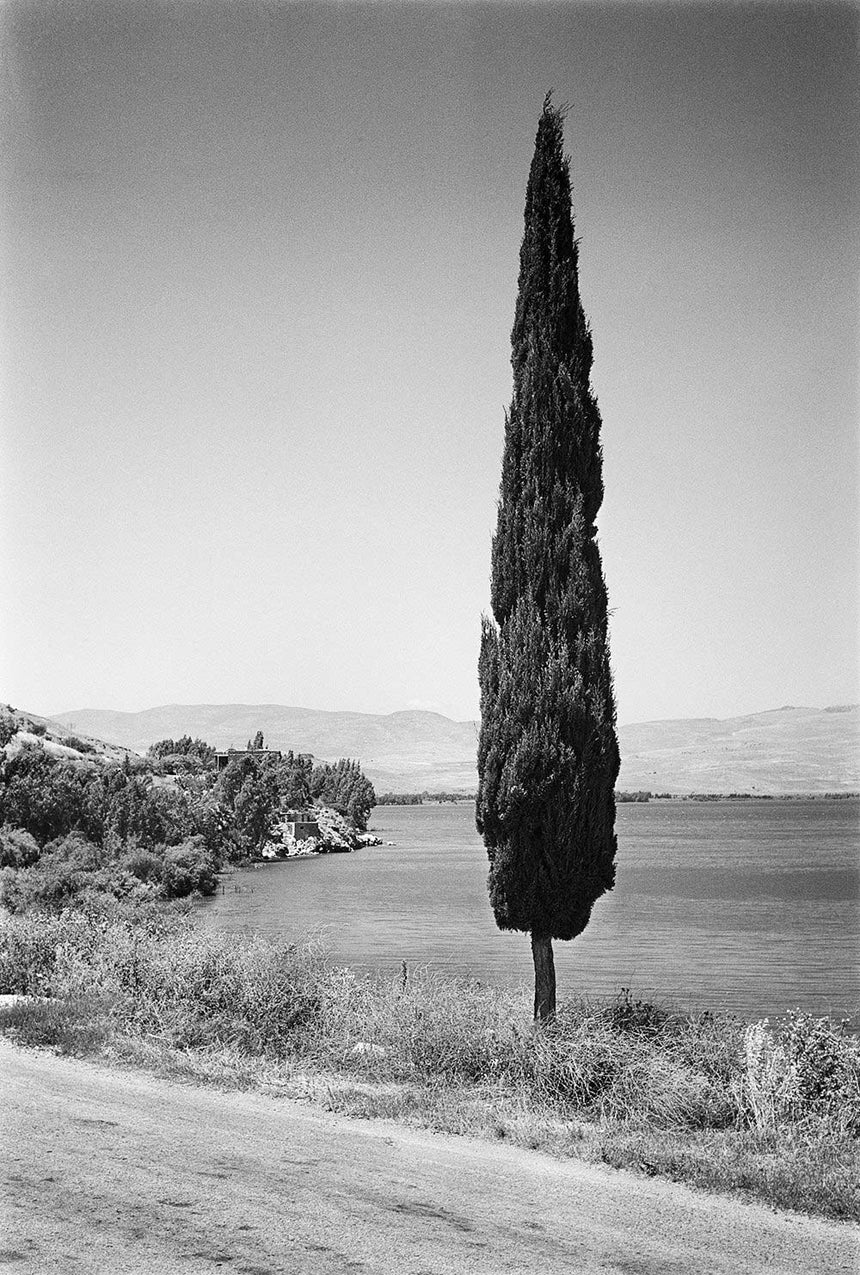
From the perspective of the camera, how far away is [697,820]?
483 feet

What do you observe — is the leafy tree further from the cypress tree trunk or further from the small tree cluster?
the cypress tree trunk

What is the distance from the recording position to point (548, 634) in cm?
1266

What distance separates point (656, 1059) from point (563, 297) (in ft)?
30.9

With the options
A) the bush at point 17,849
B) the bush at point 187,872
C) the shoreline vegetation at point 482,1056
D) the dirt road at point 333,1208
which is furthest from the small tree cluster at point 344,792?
the dirt road at point 333,1208

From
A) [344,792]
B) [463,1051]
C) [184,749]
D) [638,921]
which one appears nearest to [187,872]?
[638,921]

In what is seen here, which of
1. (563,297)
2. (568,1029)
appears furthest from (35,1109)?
(563,297)

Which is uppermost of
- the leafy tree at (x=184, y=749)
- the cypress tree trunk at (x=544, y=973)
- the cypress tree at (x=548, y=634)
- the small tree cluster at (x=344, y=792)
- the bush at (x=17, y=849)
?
the cypress tree at (x=548, y=634)

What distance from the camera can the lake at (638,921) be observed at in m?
26.6

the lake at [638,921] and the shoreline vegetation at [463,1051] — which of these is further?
the lake at [638,921]

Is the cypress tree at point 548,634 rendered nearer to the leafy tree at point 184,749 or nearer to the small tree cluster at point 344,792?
the leafy tree at point 184,749

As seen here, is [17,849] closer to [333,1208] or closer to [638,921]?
[638,921]

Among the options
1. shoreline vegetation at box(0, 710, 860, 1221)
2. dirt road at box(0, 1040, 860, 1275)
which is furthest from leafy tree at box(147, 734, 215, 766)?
dirt road at box(0, 1040, 860, 1275)

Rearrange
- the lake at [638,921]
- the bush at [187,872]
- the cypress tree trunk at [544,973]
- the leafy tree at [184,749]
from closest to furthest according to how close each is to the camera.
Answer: the cypress tree trunk at [544,973] < the lake at [638,921] < the bush at [187,872] < the leafy tree at [184,749]

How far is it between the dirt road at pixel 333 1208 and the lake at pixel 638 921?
675 cm
